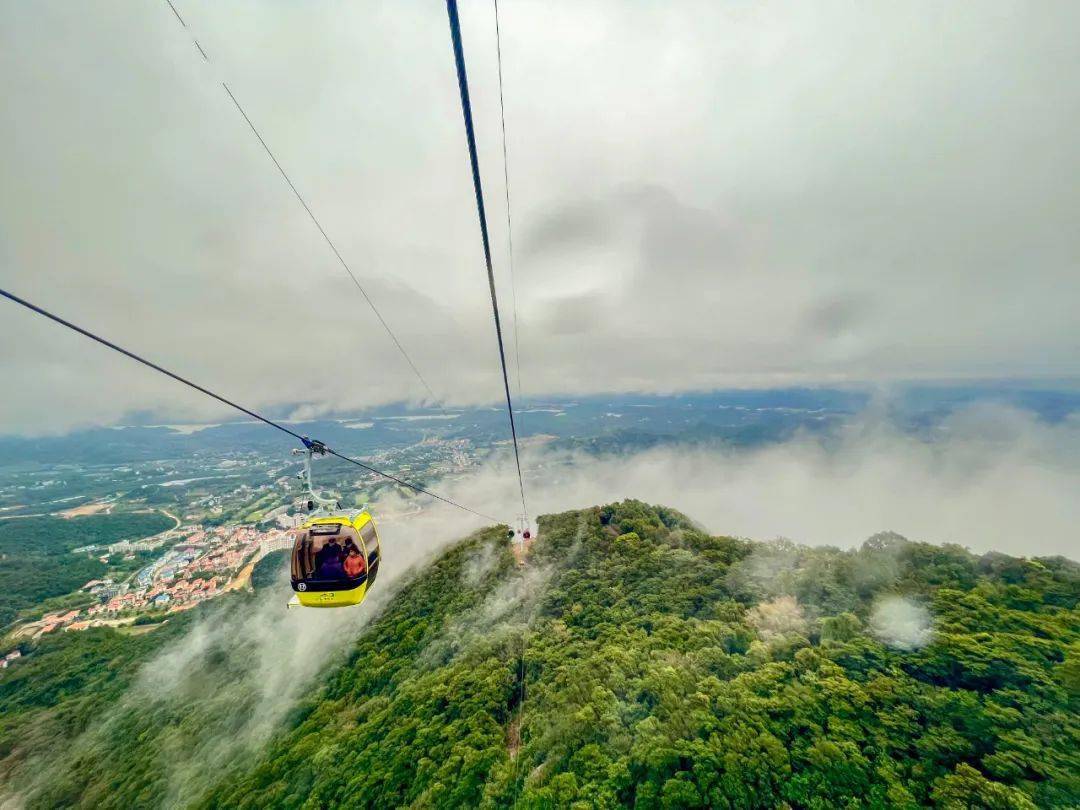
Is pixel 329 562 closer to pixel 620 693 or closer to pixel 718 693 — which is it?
pixel 620 693

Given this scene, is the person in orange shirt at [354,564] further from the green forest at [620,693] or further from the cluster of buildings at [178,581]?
the cluster of buildings at [178,581]

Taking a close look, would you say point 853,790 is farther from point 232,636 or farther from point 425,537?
point 425,537

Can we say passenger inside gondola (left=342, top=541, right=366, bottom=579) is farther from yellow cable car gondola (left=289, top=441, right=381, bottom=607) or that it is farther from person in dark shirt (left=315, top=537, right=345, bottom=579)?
person in dark shirt (left=315, top=537, right=345, bottom=579)

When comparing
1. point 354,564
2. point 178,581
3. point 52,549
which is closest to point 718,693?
point 354,564

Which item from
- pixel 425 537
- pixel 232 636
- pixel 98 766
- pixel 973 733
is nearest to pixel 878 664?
pixel 973 733

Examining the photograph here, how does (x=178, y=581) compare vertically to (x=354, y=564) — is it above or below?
below

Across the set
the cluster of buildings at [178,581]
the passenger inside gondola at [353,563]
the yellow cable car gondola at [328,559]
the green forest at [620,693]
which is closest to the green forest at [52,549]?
the cluster of buildings at [178,581]

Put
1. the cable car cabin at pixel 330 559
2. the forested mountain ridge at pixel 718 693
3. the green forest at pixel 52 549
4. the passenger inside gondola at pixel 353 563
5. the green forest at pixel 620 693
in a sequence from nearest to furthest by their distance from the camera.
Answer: the cable car cabin at pixel 330 559
the passenger inside gondola at pixel 353 563
the forested mountain ridge at pixel 718 693
the green forest at pixel 620 693
the green forest at pixel 52 549
